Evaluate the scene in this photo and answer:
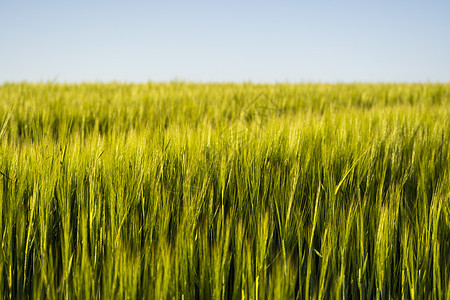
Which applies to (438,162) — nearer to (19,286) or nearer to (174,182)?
(174,182)

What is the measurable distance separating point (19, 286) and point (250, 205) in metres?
0.62

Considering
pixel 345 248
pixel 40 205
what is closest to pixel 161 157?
pixel 40 205

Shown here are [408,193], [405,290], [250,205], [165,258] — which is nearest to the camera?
[165,258]

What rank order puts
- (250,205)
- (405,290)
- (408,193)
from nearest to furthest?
(405,290) < (250,205) < (408,193)

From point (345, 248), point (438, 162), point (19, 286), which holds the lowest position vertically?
point (19, 286)

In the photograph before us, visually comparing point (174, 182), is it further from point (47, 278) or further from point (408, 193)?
point (408, 193)

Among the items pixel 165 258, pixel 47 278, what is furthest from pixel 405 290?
pixel 47 278

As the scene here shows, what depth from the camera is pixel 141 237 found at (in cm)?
84

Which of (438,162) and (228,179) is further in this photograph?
(438,162)

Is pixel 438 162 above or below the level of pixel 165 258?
above

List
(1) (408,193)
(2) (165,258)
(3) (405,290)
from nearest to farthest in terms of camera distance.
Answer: (2) (165,258), (3) (405,290), (1) (408,193)

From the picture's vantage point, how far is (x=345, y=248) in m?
0.76

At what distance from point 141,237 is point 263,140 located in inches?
22.4

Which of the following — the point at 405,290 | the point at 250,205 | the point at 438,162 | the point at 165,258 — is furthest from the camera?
the point at 438,162
